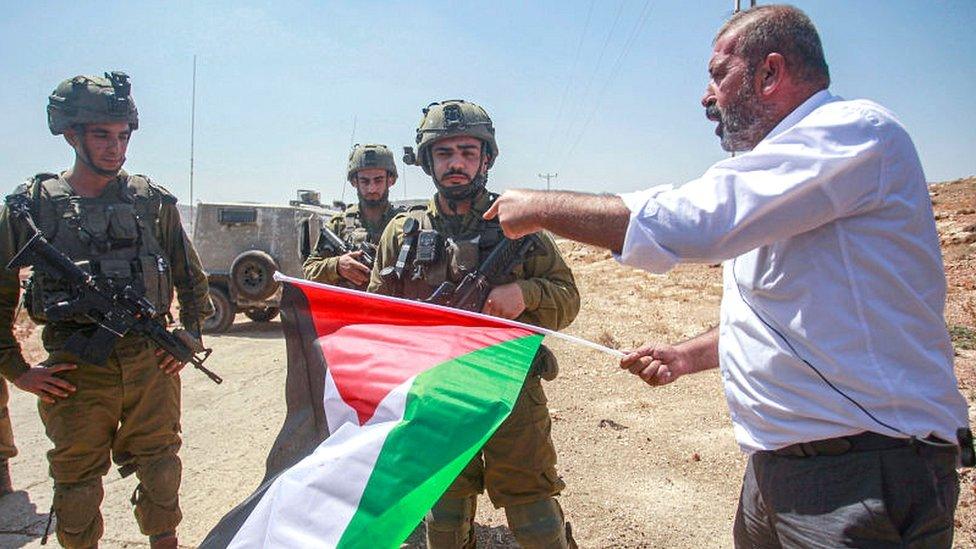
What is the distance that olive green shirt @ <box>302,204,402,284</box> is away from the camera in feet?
14.3

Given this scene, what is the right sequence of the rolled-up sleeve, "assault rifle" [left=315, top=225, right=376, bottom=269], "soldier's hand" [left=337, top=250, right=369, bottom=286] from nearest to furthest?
the rolled-up sleeve < "soldier's hand" [left=337, top=250, right=369, bottom=286] < "assault rifle" [left=315, top=225, right=376, bottom=269]

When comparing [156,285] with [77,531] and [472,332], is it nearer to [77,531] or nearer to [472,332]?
[77,531]

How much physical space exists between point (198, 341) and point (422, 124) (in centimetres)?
166

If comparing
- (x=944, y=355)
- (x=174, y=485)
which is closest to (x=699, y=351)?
(x=944, y=355)

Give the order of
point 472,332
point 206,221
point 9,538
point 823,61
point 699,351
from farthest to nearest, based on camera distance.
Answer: point 206,221
point 9,538
point 472,332
point 699,351
point 823,61

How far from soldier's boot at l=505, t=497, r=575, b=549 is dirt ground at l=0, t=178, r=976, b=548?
945 millimetres

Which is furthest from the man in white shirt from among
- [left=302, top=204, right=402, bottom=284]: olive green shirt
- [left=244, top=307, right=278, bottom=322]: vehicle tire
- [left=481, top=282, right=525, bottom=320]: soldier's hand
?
[left=244, top=307, right=278, bottom=322]: vehicle tire

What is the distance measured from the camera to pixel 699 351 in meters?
2.09

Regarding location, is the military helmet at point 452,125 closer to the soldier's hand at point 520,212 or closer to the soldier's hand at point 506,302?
the soldier's hand at point 506,302

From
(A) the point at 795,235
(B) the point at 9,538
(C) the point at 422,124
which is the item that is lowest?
(B) the point at 9,538

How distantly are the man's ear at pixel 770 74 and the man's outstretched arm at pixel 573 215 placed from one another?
0.49m

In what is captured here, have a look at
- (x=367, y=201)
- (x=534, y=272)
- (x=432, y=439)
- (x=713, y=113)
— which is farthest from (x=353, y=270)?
(x=713, y=113)

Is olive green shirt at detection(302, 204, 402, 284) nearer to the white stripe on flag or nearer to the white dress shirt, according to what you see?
the white stripe on flag

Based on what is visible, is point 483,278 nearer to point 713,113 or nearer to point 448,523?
point 448,523
